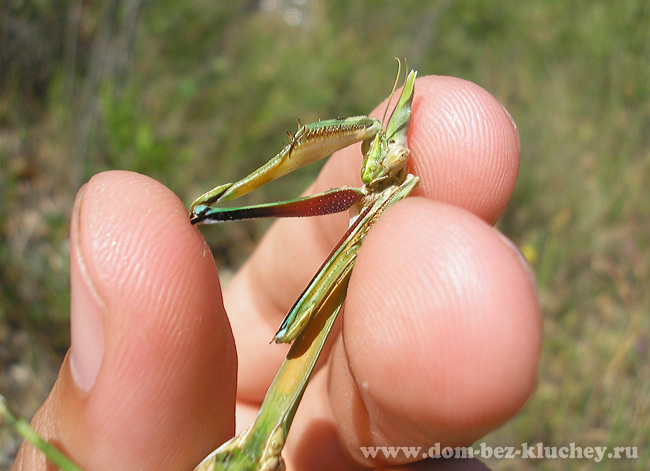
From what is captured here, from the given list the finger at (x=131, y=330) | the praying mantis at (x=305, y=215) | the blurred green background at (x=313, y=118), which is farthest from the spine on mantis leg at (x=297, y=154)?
the blurred green background at (x=313, y=118)

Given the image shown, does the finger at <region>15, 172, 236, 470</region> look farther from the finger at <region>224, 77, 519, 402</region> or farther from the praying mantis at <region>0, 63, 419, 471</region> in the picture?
the finger at <region>224, 77, 519, 402</region>

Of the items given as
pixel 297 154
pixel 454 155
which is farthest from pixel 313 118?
pixel 297 154

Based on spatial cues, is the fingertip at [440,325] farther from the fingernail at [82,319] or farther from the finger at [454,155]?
the fingernail at [82,319]

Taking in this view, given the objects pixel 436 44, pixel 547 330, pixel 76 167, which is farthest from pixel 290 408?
pixel 436 44

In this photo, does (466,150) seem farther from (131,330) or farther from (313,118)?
(313,118)

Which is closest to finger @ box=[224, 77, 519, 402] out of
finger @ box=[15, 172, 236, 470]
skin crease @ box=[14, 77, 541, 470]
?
skin crease @ box=[14, 77, 541, 470]
